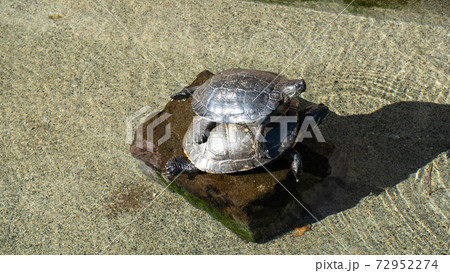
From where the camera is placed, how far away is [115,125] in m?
4.69

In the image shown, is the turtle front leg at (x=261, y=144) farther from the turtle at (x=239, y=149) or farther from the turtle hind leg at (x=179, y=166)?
the turtle hind leg at (x=179, y=166)

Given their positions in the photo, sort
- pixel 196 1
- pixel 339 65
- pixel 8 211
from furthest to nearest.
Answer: pixel 196 1 → pixel 339 65 → pixel 8 211

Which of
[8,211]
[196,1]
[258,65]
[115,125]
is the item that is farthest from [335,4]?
[8,211]

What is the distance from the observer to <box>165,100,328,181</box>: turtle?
345 centimetres

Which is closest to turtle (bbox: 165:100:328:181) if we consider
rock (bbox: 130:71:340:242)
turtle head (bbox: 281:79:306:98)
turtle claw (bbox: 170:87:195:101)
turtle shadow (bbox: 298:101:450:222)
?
rock (bbox: 130:71:340:242)

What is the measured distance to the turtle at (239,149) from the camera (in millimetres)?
3449

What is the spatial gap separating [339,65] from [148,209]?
2.72 m

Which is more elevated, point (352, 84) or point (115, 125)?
point (352, 84)

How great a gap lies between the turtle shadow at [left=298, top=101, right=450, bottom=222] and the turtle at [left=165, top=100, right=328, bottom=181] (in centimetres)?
61

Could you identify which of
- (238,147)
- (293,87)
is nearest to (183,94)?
(238,147)

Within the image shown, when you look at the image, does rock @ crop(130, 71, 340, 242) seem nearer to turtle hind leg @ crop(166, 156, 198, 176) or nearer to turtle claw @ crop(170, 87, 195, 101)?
turtle hind leg @ crop(166, 156, 198, 176)

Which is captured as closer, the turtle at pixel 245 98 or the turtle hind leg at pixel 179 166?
the turtle at pixel 245 98

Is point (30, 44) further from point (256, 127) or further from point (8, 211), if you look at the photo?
point (256, 127)

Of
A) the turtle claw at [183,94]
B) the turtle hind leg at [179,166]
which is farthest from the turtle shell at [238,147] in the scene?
the turtle claw at [183,94]
